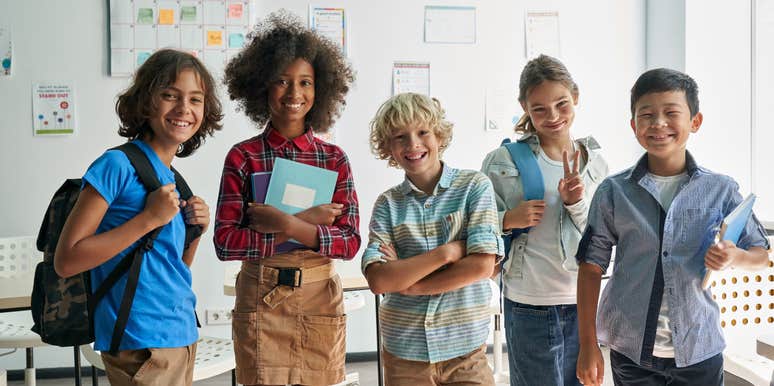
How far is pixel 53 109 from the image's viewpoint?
350 cm

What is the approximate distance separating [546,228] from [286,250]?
69 cm

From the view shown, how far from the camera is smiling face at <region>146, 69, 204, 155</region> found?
59.5 inches

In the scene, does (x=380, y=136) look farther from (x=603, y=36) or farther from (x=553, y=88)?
(x=603, y=36)

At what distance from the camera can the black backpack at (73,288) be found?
1380mm

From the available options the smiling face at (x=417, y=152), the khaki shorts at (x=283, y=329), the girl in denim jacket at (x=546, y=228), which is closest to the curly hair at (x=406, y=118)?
the smiling face at (x=417, y=152)

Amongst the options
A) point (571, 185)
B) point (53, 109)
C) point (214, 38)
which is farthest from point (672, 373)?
point (53, 109)

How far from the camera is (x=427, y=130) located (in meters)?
1.62

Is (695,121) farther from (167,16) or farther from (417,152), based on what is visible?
(167,16)

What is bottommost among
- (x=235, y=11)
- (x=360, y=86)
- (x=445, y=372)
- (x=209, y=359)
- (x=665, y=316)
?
(x=209, y=359)

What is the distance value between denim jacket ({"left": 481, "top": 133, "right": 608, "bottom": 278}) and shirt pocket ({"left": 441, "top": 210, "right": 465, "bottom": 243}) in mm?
173

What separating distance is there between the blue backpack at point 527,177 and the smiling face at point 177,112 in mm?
852

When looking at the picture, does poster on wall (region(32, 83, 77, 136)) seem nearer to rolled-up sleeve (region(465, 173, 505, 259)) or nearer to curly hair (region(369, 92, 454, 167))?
curly hair (region(369, 92, 454, 167))

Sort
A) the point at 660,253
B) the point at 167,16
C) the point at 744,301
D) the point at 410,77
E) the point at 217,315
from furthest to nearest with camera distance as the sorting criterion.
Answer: the point at 410,77 < the point at 217,315 < the point at 167,16 < the point at 744,301 < the point at 660,253

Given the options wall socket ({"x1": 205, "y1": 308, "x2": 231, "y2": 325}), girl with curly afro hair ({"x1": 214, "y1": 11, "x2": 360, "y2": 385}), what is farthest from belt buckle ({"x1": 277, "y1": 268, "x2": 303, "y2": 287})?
wall socket ({"x1": 205, "y1": 308, "x2": 231, "y2": 325})
